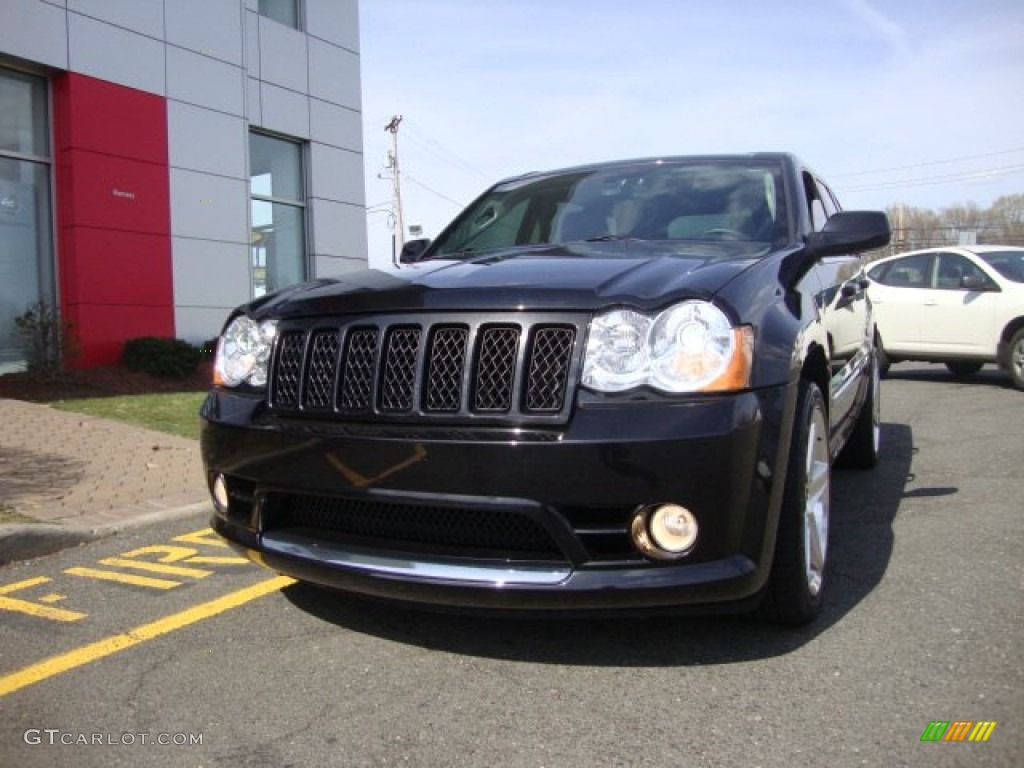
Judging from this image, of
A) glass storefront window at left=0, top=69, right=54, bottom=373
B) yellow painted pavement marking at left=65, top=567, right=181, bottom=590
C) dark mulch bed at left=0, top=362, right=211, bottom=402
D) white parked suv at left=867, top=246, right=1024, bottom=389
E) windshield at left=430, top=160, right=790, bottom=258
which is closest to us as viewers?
windshield at left=430, top=160, right=790, bottom=258

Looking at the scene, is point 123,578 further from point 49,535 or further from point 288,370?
point 288,370

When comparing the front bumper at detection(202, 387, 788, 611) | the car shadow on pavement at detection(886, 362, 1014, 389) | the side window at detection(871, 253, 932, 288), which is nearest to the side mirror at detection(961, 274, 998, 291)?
the side window at detection(871, 253, 932, 288)

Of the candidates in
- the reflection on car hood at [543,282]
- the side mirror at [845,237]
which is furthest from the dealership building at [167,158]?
the side mirror at [845,237]

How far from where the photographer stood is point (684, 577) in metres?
2.39

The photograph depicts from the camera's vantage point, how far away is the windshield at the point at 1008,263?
33.3 ft

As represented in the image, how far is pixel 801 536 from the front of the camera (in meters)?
2.71

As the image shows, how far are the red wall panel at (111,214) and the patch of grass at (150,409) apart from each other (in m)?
1.78

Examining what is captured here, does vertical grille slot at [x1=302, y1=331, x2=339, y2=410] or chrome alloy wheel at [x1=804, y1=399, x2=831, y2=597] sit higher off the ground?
vertical grille slot at [x1=302, y1=331, x2=339, y2=410]

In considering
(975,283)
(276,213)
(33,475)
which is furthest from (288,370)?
(276,213)

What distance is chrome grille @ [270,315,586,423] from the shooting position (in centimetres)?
245

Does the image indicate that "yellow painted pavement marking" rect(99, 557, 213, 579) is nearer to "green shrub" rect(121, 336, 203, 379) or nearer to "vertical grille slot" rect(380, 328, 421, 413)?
"vertical grille slot" rect(380, 328, 421, 413)

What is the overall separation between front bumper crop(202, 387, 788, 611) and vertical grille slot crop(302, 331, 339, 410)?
0.13m

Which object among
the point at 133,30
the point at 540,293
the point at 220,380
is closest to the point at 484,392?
the point at 540,293

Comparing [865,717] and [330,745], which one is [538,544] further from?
[865,717]
